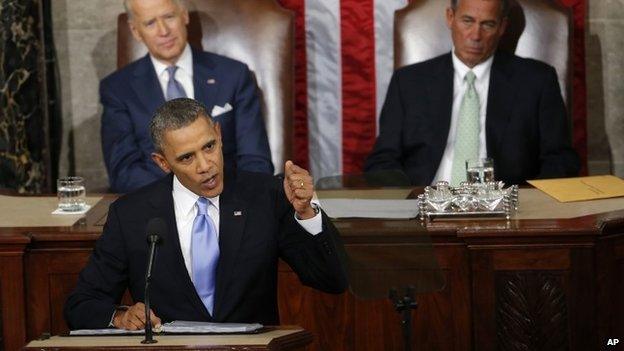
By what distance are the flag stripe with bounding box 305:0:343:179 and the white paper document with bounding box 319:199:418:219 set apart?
1848mm

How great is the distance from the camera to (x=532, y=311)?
176 inches

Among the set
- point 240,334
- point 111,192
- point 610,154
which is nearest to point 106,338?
point 240,334

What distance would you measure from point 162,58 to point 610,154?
239 centimetres

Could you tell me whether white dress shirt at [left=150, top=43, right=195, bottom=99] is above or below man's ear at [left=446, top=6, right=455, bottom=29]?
below

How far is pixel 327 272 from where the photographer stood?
3881 millimetres

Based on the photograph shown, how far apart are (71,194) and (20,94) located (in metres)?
1.59

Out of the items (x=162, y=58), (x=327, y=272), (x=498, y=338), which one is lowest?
(x=498, y=338)

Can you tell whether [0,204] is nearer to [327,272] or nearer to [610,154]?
[327,272]

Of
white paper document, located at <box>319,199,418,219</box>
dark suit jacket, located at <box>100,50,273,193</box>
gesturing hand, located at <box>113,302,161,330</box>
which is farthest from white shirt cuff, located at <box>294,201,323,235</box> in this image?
dark suit jacket, located at <box>100,50,273,193</box>

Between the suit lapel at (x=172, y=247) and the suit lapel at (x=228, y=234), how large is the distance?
0.06m

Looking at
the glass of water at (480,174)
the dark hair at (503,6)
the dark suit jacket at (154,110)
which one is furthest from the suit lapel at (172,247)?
the dark hair at (503,6)

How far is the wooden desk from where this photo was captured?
4.47m

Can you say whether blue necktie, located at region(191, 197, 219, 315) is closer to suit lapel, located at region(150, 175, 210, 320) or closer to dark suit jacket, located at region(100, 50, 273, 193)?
suit lapel, located at region(150, 175, 210, 320)

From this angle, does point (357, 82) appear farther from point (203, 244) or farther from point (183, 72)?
point (203, 244)
